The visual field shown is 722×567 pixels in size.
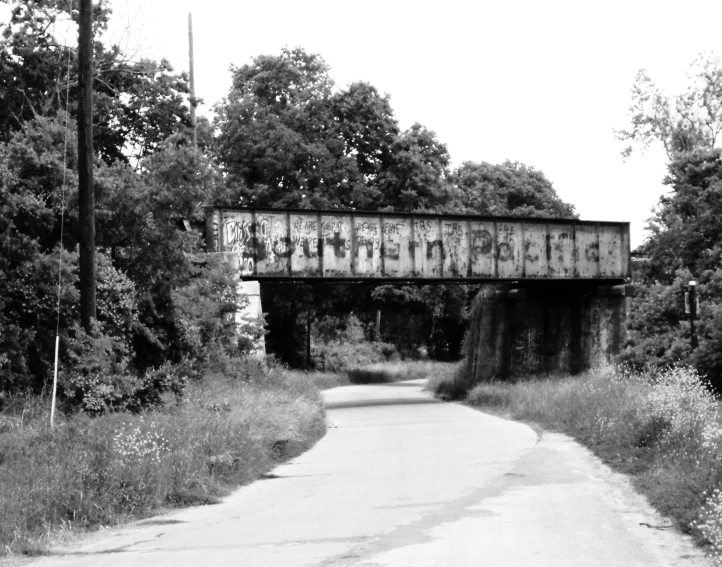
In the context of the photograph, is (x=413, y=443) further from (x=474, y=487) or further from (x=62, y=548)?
(x=62, y=548)

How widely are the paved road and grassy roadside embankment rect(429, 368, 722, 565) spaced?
12.3 inches

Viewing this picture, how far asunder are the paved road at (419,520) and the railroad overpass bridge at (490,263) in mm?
17674

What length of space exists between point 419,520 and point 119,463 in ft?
13.1

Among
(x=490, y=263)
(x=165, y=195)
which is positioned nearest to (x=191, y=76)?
(x=490, y=263)

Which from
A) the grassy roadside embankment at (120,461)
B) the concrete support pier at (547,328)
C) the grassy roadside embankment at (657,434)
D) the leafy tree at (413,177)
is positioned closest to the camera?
the grassy roadside embankment at (657,434)

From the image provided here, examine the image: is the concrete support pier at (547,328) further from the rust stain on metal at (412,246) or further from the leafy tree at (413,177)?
the leafy tree at (413,177)

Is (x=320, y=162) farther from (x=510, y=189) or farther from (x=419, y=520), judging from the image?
(x=419, y=520)

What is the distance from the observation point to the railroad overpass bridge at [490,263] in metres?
36.4

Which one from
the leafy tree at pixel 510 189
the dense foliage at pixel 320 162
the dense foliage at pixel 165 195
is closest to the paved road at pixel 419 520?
the dense foliage at pixel 165 195

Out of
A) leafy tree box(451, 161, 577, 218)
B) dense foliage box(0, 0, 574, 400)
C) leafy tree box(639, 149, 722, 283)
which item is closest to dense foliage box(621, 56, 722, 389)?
leafy tree box(639, 149, 722, 283)

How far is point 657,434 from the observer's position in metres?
16.9

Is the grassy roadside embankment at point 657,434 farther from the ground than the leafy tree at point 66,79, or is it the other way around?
the leafy tree at point 66,79

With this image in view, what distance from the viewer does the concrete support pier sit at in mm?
42250

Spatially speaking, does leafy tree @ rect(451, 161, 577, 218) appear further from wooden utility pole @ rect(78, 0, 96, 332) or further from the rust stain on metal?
wooden utility pole @ rect(78, 0, 96, 332)
